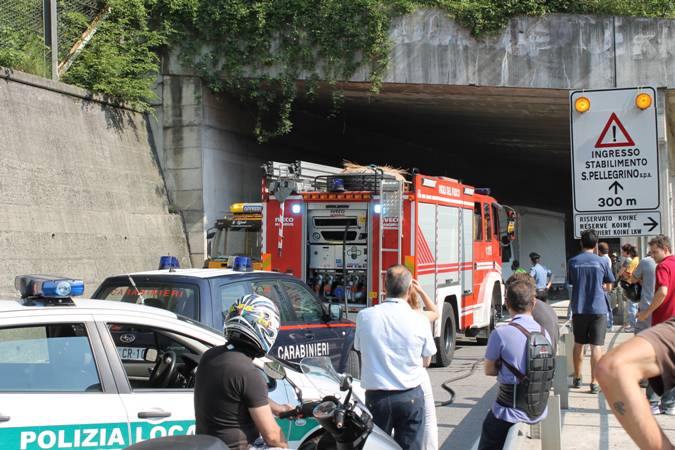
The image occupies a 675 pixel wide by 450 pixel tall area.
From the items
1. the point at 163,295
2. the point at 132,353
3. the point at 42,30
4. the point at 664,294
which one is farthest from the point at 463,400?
the point at 42,30

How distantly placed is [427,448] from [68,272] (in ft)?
35.7

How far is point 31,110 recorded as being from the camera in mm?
15133

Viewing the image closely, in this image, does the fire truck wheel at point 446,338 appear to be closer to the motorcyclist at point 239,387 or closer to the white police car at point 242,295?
the white police car at point 242,295

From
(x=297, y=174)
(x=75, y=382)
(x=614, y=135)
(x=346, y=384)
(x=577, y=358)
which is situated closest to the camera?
(x=346, y=384)

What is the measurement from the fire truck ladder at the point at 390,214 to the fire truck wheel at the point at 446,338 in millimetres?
1448

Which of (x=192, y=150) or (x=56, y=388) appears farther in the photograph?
(x=192, y=150)

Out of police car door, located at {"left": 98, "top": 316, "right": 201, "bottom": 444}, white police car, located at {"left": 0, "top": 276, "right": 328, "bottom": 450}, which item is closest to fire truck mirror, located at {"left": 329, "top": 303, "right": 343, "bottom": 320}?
police car door, located at {"left": 98, "top": 316, "right": 201, "bottom": 444}

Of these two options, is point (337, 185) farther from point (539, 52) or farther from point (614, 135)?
point (539, 52)

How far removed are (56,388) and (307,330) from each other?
3.77 meters

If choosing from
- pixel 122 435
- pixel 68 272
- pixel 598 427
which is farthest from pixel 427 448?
pixel 68 272

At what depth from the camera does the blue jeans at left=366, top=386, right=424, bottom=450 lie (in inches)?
200

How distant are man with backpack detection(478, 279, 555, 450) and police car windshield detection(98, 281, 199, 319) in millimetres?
2750

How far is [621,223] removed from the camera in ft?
27.3

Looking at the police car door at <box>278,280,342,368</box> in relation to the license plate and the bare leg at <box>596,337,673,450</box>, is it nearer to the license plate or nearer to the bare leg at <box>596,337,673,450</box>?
the license plate
